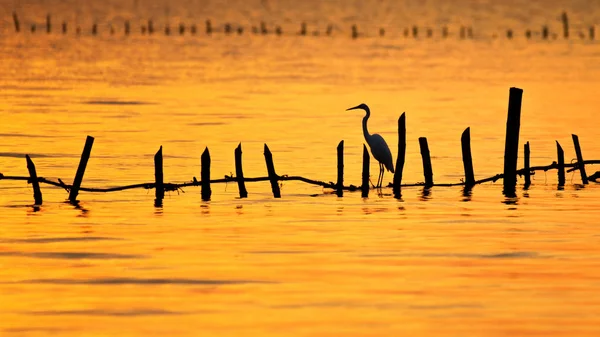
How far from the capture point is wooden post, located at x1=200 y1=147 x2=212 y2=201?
25750mm

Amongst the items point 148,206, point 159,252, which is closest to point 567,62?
point 148,206

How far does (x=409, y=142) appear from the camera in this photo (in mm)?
42219

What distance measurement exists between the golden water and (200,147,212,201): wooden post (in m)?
0.36

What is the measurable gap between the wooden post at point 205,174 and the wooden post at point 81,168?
188 cm

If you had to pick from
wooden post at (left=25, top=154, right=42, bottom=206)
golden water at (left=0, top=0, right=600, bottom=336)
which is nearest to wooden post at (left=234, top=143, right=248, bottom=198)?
golden water at (left=0, top=0, right=600, bottom=336)

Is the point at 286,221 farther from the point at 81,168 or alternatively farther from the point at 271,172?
the point at 81,168

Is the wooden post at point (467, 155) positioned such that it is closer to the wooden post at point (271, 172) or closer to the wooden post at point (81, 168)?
the wooden post at point (271, 172)

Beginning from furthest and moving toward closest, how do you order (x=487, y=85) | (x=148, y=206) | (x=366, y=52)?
(x=366, y=52), (x=487, y=85), (x=148, y=206)

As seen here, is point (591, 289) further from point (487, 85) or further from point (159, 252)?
point (487, 85)

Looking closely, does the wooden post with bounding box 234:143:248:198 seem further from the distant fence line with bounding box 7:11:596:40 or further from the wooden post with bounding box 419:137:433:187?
the distant fence line with bounding box 7:11:596:40

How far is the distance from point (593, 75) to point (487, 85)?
716 centimetres

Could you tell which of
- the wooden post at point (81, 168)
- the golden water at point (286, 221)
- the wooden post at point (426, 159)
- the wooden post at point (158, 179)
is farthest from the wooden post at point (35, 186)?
the wooden post at point (426, 159)

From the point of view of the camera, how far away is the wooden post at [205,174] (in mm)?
25750

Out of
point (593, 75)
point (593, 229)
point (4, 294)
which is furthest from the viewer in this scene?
point (593, 75)
